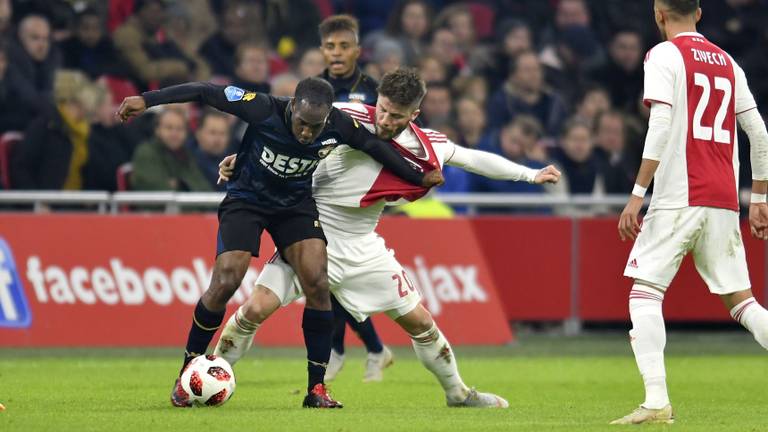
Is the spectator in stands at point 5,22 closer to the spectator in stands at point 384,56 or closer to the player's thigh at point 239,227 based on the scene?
the spectator in stands at point 384,56

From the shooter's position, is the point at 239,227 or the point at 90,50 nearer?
the point at 239,227

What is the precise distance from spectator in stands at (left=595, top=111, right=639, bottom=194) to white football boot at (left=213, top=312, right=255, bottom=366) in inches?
354

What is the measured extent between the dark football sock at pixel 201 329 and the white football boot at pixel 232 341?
0.87 ft

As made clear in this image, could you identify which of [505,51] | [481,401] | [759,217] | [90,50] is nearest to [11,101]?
[90,50]

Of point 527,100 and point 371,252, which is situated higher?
point 371,252

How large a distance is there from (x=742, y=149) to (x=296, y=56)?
19.0 ft

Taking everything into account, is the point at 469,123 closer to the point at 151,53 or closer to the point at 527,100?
the point at 527,100

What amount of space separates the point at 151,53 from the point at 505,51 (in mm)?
5105

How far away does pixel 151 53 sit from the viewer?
1652 centimetres

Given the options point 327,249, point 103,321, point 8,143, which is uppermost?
point 327,249

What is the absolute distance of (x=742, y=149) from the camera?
17906 mm

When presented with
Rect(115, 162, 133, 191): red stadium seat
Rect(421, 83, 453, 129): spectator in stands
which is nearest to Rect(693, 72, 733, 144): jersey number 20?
Rect(115, 162, 133, 191): red stadium seat

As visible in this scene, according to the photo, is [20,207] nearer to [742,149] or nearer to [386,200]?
[386,200]

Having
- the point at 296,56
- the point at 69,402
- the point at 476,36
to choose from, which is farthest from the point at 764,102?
the point at 69,402
